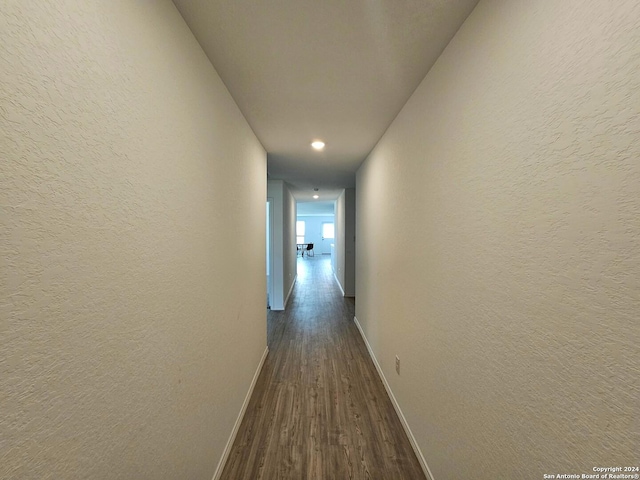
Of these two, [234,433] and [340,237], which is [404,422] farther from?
[340,237]

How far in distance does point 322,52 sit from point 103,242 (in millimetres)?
1293

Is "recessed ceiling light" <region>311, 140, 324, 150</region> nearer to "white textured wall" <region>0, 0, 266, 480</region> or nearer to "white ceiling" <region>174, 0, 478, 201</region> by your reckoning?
"white ceiling" <region>174, 0, 478, 201</region>

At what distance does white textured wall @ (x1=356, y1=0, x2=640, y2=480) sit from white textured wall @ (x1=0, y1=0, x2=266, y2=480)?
120cm

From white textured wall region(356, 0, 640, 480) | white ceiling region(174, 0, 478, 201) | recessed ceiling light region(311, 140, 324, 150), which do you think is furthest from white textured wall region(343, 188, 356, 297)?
white textured wall region(356, 0, 640, 480)

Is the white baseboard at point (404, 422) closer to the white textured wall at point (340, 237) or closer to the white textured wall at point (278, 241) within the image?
the white textured wall at point (278, 241)

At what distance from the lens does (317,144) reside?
2.89 metres

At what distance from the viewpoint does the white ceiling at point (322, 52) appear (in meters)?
1.12

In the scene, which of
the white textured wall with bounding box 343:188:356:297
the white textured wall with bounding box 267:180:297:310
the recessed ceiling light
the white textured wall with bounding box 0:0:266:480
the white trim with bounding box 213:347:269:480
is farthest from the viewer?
the white textured wall with bounding box 343:188:356:297

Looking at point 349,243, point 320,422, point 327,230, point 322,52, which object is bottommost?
point 320,422

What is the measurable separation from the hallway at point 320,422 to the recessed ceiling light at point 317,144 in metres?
2.38

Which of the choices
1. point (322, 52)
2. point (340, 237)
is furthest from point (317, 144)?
point (340, 237)

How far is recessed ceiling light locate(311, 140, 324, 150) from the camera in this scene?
2.83 meters

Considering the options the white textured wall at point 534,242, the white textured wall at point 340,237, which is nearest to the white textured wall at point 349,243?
the white textured wall at point 340,237

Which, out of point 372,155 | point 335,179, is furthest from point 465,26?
point 335,179
